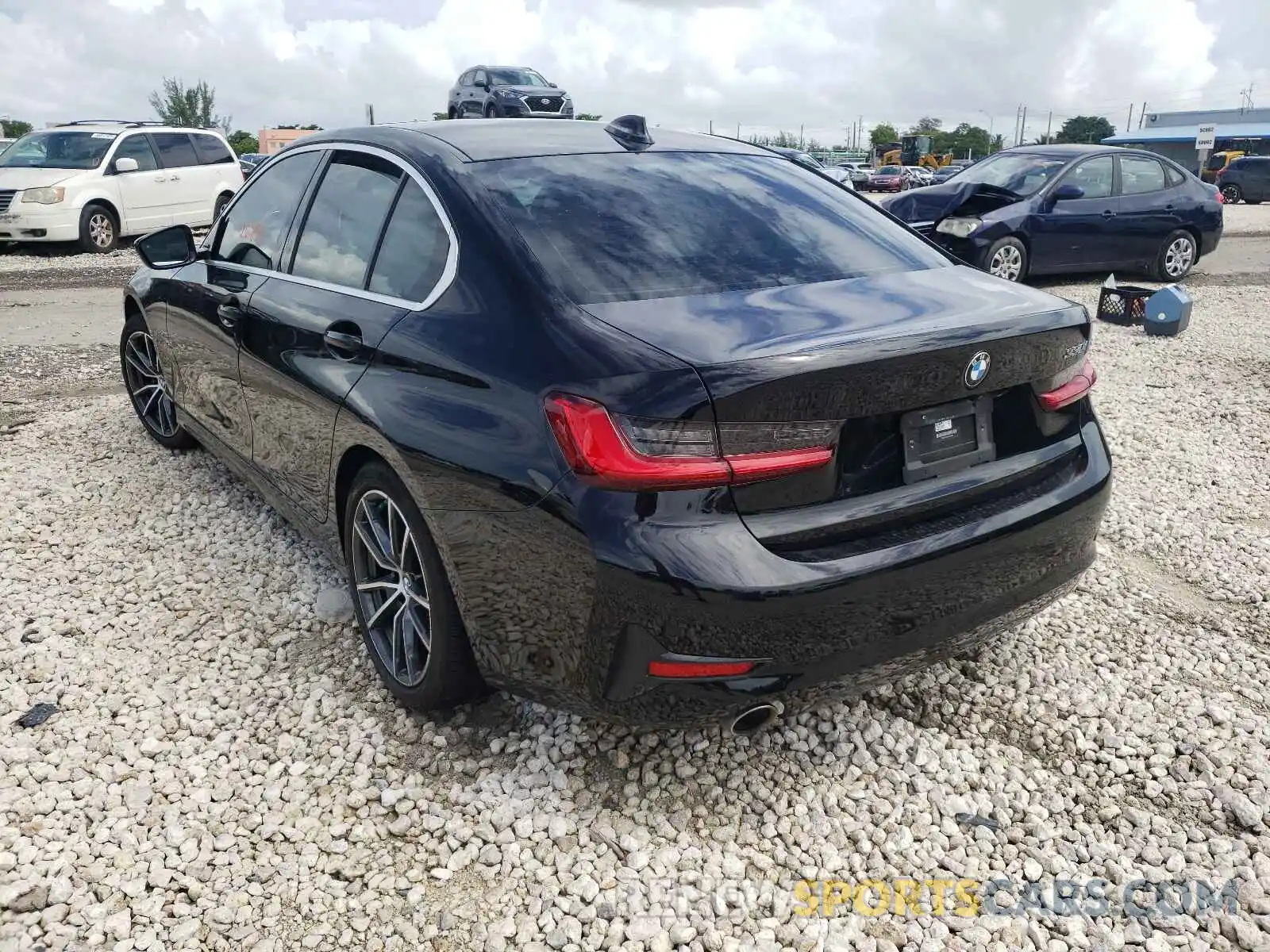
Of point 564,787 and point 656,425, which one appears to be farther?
point 564,787

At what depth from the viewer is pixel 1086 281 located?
12.1 m

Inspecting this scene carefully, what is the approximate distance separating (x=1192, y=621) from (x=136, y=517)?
436cm

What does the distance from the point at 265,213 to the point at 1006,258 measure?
8523mm

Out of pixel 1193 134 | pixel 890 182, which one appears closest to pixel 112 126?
pixel 890 182

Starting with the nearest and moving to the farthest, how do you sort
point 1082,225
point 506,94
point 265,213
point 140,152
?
point 265,213 → point 1082,225 → point 140,152 → point 506,94

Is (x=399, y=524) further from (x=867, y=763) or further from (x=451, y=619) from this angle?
(x=867, y=763)

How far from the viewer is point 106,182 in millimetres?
14305

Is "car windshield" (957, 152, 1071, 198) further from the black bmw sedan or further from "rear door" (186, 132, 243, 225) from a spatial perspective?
"rear door" (186, 132, 243, 225)

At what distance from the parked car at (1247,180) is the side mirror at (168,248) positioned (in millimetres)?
35828

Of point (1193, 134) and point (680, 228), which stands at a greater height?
point (1193, 134)

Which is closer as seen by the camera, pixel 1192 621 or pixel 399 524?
pixel 399 524

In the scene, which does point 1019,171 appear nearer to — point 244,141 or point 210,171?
point 210,171

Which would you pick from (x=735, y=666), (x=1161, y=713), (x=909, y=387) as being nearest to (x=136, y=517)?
(x=735, y=666)

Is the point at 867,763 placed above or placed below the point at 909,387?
below
